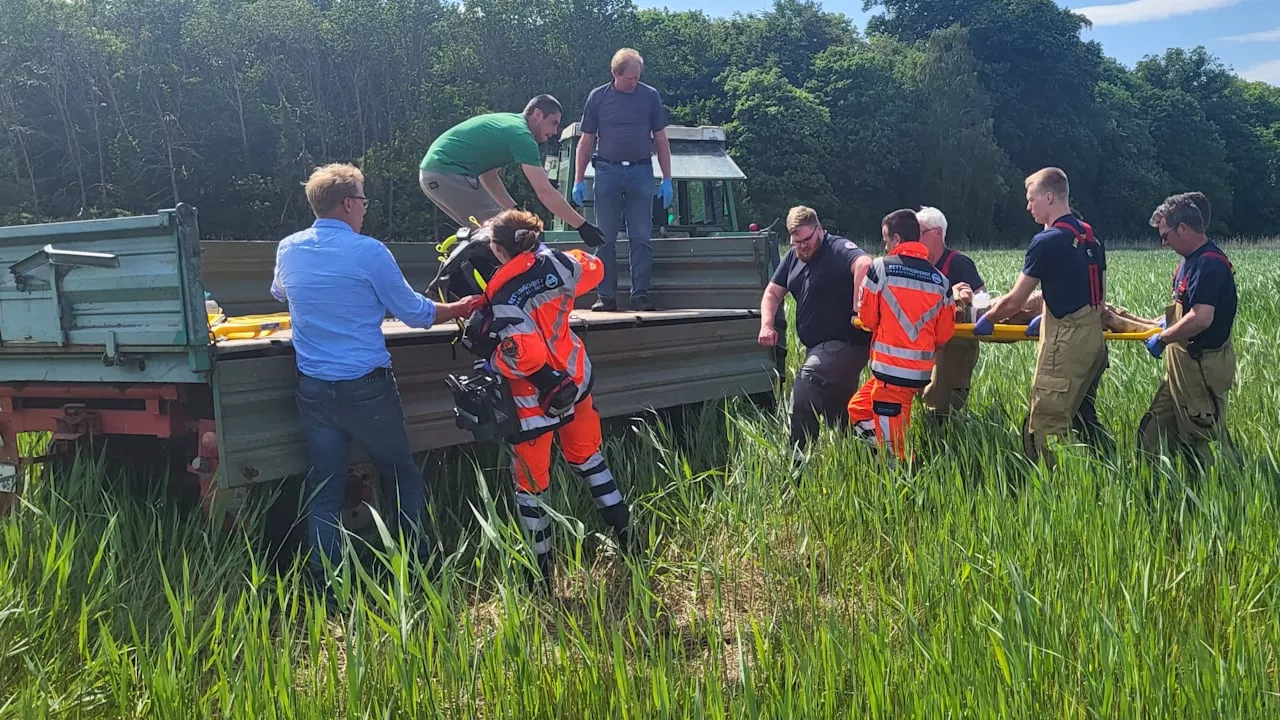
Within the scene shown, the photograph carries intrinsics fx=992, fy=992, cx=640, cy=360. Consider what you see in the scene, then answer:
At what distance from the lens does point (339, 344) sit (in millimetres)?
3787

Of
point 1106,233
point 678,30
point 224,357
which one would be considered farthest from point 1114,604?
point 1106,233

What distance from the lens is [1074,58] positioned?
2360 inches

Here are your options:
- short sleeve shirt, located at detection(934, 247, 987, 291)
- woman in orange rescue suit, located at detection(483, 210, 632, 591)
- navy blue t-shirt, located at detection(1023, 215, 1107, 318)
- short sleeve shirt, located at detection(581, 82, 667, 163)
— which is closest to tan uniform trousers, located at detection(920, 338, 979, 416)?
short sleeve shirt, located at detection(934, 247, 987, 291)

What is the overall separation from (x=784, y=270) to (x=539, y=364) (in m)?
2.05

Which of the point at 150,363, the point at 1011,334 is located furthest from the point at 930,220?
the point at 150,363

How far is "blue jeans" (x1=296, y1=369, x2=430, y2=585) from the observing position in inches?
148

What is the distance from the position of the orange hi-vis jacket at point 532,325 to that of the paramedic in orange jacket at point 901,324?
1.62 meters

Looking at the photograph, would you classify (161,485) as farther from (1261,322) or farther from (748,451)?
(1261,322)

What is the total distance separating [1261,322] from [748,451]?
719cm

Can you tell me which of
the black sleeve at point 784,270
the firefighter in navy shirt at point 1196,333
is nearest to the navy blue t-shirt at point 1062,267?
the firefighter in navy shirt at point 1196,333

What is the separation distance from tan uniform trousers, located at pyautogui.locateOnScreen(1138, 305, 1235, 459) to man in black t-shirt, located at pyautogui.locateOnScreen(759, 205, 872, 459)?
1516 mm

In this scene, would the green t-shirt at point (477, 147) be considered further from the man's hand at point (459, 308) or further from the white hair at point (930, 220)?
the white hair at point (930, 220)

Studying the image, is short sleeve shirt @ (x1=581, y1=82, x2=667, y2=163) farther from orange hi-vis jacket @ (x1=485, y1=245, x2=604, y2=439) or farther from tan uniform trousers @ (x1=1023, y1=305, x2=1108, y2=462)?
tan uniform trousers @ (x1=1023, y1=305, x2=1108, y2=462)

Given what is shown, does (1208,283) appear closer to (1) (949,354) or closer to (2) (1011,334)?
(2) (1011,334)
